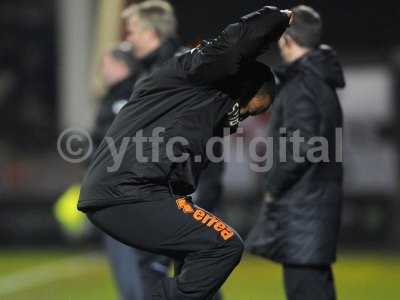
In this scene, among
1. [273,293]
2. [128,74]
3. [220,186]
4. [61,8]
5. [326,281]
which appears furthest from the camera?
[61,8]

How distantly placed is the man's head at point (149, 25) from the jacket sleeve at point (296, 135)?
1313mm

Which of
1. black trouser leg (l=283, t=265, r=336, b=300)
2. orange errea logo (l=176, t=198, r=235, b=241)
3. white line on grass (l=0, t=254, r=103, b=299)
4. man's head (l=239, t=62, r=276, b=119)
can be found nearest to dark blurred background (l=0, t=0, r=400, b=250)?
white line on grass (l=0, t=254, r=103, b=299)

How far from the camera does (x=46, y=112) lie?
15328 mm

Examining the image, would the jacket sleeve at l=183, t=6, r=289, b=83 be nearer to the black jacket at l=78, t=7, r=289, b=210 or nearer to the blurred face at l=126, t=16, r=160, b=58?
the black jacket at l=78, t=7, r=289, b=210

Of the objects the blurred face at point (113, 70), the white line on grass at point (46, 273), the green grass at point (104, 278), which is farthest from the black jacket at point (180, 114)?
the white line on grass at point (46, 273)

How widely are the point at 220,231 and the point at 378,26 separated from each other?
8.95 m

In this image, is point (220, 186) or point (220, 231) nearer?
point (220, 231)

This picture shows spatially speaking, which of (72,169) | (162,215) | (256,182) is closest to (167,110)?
(162,215)

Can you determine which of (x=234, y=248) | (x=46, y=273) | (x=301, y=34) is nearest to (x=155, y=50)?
(x=301, y=34)

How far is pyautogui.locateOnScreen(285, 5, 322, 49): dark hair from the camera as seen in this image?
5391mm

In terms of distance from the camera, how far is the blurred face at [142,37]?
6.25m

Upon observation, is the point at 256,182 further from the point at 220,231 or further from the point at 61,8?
the point at 220,231

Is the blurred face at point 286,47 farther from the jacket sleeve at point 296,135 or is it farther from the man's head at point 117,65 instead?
the man's head at point 117,65

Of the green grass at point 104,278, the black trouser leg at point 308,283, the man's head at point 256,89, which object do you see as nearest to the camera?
the man's head at point 256,89
